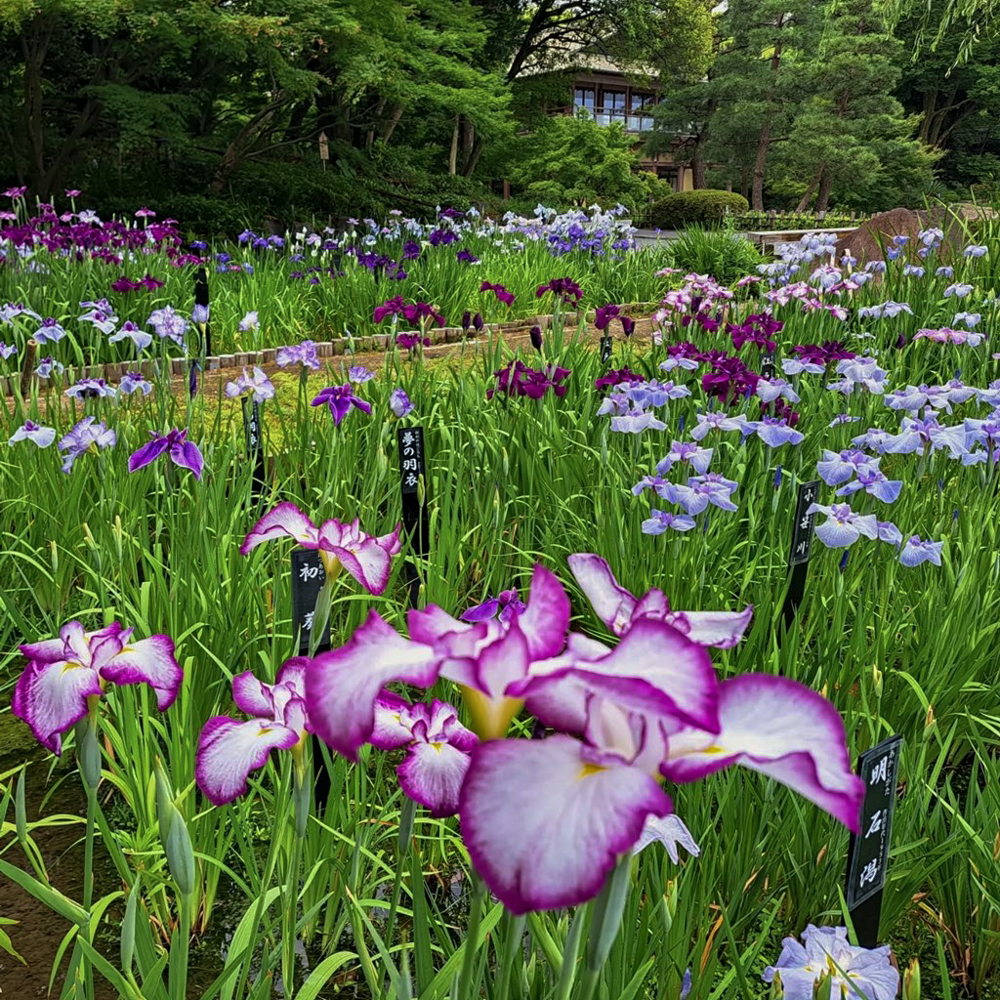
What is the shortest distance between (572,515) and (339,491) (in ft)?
2.06

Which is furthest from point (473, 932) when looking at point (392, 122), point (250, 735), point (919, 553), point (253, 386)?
point (392, 122)

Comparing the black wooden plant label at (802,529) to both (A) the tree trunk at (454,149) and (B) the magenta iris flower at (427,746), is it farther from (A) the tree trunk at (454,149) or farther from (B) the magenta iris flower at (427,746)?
(A) the tree trunk at (454,149)

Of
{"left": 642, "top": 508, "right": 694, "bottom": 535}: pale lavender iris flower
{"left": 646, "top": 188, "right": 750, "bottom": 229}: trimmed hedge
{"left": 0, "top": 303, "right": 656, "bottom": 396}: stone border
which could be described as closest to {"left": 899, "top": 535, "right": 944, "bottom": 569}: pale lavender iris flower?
{"left": 642, "top": 508, "right": 694, "bottom": 535}: pale lavender iris flower

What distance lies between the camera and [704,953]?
1214 mm

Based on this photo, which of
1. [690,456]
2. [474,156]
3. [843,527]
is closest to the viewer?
[843,527]

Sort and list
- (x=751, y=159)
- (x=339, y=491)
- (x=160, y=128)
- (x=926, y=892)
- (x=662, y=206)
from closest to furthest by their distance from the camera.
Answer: (x=926, y=892) → (x=339, y=491) → (x=160, y=128) → (x=662, y=206) → (x=751, y=159)

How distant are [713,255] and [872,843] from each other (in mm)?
9392

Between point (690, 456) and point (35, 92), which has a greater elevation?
point (35, 92)

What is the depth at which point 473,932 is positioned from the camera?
0.61m

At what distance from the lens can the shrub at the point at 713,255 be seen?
9.72m

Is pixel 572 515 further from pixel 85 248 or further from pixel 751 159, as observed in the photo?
pixel 751 159

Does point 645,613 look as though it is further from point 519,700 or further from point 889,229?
point 889,229

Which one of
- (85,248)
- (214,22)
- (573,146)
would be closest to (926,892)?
(85,248)

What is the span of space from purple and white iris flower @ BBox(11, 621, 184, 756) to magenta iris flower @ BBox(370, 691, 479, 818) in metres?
0.24
